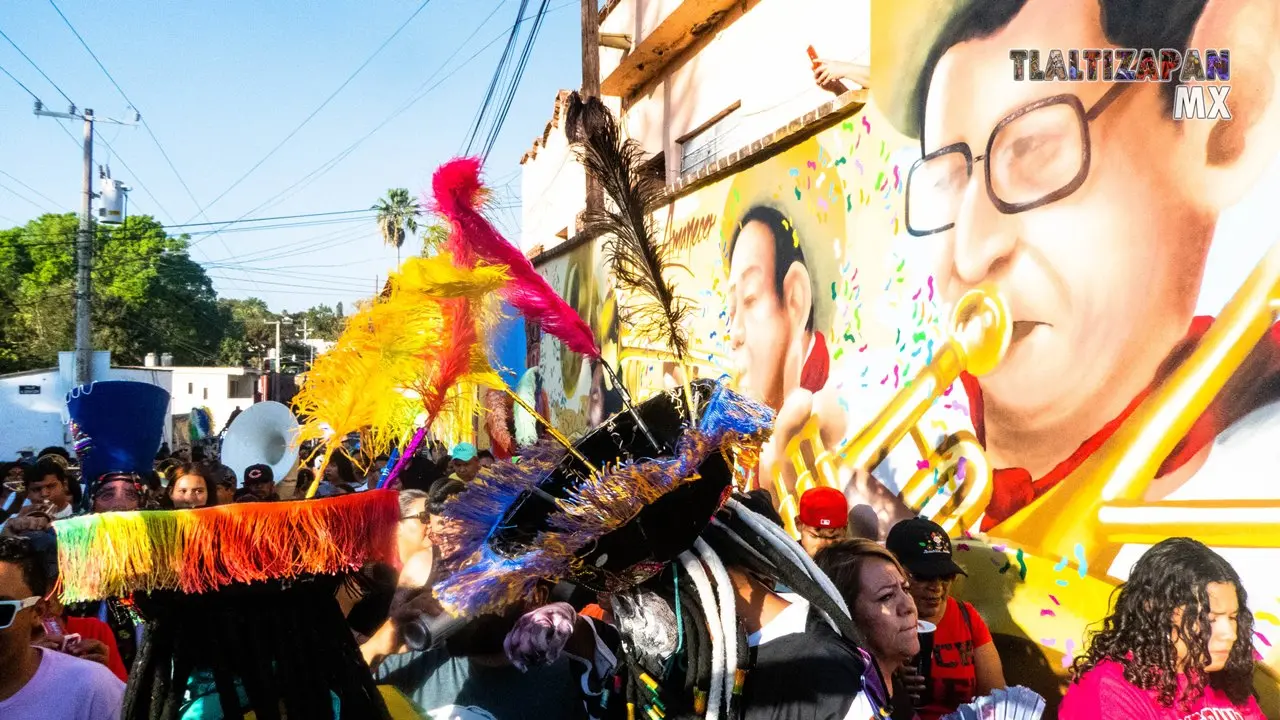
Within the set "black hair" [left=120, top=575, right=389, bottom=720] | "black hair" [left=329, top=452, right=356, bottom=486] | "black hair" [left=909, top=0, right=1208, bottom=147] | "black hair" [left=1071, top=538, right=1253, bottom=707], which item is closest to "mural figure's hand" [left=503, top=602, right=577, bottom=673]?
"black hair" [left=120, top=575, right=389, bottom=720]

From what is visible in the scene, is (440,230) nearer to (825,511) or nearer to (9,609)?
(9,609)

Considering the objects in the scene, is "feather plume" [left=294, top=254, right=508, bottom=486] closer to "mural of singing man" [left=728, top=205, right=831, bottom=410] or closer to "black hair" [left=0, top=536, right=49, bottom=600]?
"black hair" [left=0, top=536, right=49, bottom=600]

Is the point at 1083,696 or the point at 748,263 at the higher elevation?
the point at 748,263

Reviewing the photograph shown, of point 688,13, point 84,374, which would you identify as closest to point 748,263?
point 688,13

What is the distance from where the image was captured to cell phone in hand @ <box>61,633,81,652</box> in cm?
289

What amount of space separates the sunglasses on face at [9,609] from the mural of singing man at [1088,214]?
3.98 meters

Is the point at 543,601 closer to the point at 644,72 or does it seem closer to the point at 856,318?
the point at 856,318

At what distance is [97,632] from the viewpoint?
3.18 meters

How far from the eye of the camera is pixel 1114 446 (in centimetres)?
404

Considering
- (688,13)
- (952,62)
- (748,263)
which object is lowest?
(748,263)

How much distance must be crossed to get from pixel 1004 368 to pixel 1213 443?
1078 millimetres

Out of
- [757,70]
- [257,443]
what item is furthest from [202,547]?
[757,70]

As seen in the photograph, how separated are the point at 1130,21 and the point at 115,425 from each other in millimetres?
7087

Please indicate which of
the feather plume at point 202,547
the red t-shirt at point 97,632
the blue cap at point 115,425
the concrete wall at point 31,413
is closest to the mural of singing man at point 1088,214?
the feather plume at point 202,547
